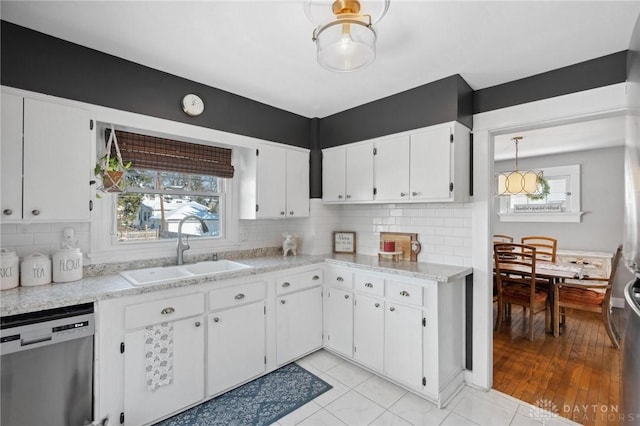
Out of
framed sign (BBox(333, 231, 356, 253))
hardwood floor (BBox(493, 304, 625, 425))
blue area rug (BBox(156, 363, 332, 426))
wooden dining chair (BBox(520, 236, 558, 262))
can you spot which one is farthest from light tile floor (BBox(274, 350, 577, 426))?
wooden dining chair (BBox(520, 236, 558, 262))

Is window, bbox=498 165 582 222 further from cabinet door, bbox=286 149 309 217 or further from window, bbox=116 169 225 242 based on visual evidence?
window, bbox=116 169 225 242

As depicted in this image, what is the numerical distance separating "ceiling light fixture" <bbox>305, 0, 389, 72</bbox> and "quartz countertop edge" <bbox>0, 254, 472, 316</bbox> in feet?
5.25

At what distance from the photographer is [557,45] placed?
1991 millimetres

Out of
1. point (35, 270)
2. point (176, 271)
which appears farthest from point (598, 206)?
point (35, 270)

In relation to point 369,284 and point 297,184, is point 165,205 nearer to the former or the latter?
point 297,184

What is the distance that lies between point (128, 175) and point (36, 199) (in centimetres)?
74

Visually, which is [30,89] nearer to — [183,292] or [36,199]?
[36,199]

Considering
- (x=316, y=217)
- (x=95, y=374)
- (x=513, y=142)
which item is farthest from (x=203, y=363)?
(x=513, y=142)

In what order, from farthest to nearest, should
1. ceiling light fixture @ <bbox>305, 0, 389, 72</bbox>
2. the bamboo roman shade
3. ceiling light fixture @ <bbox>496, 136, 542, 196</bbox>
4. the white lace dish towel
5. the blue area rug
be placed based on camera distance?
ceiling light fixture @ <bbox>496, 136, 542, 196</bbox> → the bamboo roman shade → the blue area rug → the white lace dish towel → ceiling light fixture @ <bbox>305, 0, 389, 72</bbox>

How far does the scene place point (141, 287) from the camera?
1.91m

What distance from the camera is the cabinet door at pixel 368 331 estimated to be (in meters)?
2.59

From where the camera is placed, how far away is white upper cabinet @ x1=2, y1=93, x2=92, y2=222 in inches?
68.6

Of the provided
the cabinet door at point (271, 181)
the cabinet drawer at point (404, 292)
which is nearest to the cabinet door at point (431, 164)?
the cabinet drawer at point (404, 292)

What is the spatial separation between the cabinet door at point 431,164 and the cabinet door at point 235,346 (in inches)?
66.6
